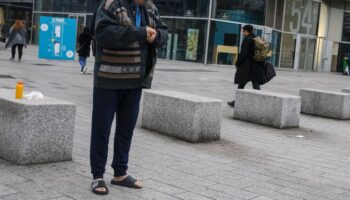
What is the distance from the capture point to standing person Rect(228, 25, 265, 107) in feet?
A: 39.5

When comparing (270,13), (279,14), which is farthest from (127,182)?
(279,14)

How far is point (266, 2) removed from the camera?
36812 mm

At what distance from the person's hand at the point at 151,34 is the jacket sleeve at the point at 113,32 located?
4 centimetres

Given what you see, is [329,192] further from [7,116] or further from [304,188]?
[7,116]

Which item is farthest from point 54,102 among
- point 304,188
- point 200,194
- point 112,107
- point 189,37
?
point 189,37

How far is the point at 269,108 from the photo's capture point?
9883 millimetres

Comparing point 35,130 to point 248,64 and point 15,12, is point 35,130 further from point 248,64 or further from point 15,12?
point 15,12

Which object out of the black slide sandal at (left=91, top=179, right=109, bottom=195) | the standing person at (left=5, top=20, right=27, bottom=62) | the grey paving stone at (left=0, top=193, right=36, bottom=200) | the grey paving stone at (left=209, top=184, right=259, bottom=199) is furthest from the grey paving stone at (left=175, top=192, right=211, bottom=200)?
the standing person at (left=5, top=20, right=27, bottom=62)

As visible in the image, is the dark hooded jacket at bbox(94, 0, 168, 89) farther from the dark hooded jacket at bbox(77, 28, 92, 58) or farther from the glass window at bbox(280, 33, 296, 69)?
the glass window at bbox(280, 33, 296, 69)

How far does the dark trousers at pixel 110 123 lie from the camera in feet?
15.6

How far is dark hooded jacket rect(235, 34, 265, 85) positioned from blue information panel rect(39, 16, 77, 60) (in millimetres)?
14156

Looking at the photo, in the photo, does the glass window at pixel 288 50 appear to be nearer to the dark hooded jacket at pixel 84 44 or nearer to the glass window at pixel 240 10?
the glass window at pixel 240 10

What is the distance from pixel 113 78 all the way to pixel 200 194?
138 cm

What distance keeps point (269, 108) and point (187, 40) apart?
23801 mm
